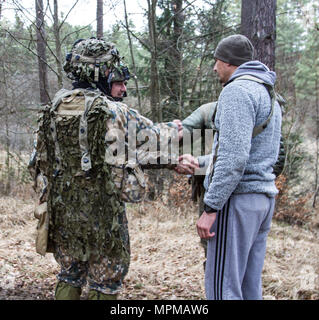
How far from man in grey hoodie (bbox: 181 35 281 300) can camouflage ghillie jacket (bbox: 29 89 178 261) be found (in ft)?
1.82

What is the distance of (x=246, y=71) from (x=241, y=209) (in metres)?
0.86

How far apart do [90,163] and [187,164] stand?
705 millimetres

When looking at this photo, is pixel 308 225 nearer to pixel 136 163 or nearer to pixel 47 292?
pixel 47 292

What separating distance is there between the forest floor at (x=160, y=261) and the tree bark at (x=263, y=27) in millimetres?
2669

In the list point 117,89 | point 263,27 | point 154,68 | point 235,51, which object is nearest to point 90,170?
point 117,89

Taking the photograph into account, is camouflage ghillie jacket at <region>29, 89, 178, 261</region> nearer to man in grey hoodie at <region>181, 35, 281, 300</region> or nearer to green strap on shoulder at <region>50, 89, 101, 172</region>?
green strap on shoulder at <region>50, 89, 101, 172</region>

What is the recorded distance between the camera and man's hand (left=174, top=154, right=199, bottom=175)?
2.58m

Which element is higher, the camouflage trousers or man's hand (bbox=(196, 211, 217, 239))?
man's hand (bbox=(196, 211, 217, 239))

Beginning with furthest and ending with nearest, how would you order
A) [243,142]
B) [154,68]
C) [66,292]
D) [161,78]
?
[161,78] < [154,68] < [66,292] < [243,142]

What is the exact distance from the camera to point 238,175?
2031 mm

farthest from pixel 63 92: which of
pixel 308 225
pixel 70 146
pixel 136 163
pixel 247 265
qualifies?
pixel 308 225

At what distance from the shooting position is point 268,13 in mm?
3863

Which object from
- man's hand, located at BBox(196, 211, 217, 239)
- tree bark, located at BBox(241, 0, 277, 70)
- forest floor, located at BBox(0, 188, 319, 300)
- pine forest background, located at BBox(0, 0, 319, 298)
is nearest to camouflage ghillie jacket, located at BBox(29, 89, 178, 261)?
man's hand, located at BBox(196, 211, 217, 239)

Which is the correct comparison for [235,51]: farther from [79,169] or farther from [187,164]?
[79,169]
